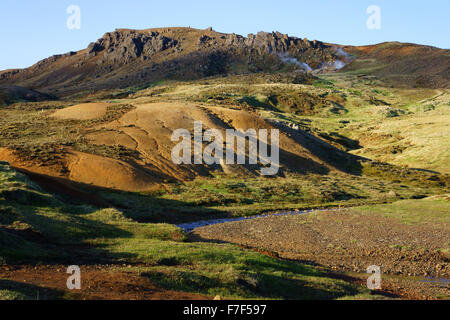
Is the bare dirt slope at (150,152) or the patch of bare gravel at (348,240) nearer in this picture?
the patch of bare gravel at (348,240)

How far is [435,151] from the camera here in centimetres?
8025

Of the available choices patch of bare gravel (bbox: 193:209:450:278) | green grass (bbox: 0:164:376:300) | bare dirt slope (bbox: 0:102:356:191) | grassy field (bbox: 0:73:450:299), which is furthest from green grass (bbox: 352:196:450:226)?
bare dirt slope (bbox: 0:102:356:191)

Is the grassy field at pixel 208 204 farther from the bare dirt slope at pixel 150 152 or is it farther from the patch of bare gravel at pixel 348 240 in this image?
the patch of bare gravel at pixel 348 240

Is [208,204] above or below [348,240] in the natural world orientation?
above

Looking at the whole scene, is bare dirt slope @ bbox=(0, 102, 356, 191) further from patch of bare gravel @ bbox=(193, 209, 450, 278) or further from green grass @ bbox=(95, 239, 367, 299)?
green grass @ bbox=(95, 239, 367, 299)

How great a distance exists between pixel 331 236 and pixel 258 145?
37953 mm

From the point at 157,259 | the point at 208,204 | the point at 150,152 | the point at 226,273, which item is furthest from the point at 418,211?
the point at 150,152

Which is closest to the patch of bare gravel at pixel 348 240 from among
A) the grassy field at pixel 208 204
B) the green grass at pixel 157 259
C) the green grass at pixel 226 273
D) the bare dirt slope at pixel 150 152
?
the grassy field at pixel 208 204

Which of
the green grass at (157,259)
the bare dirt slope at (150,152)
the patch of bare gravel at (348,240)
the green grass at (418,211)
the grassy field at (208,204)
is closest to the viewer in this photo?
the green grass at (157,259)

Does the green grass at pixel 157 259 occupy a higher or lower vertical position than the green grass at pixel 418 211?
higher

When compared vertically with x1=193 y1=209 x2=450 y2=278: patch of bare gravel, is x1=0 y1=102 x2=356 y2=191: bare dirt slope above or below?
above

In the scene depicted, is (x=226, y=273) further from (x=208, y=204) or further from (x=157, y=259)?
(x=208, y=204)
